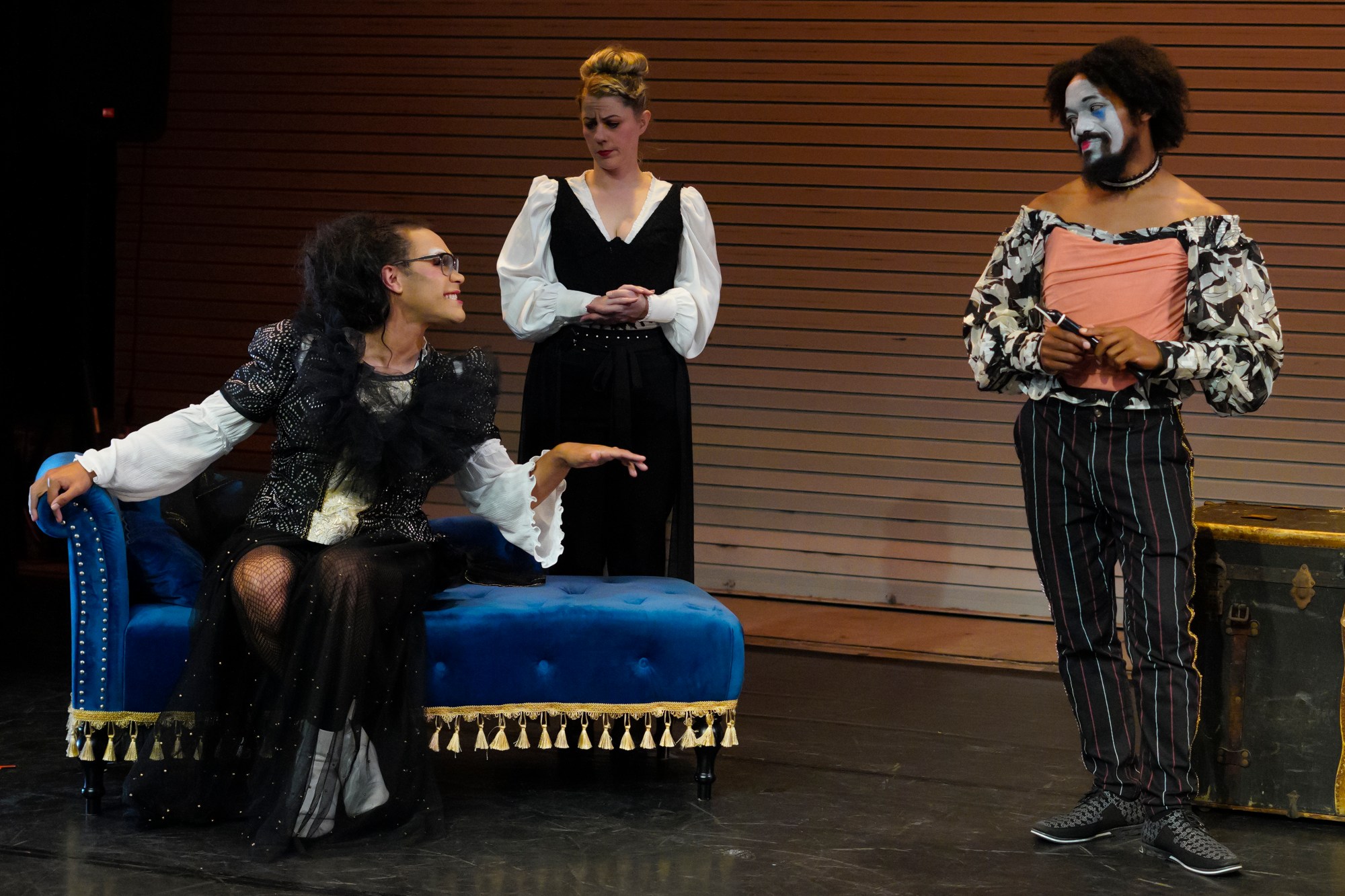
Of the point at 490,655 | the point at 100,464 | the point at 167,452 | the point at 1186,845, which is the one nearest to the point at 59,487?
the point at 100,464

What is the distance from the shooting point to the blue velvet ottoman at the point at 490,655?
3205mm

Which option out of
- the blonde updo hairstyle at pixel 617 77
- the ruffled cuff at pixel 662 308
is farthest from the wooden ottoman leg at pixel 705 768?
the blonde updo hairstyle at pixel 617 77

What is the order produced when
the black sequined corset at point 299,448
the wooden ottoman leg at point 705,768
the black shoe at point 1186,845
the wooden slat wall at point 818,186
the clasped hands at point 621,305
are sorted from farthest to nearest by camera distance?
1. the wooden slat wall at point 818,186
2. the clasped hands at point 621,305
3. the wooden ottoman leg at point 705,768
4. the black sequined corset at point 299,448
5. the black shoe at point 1186,845

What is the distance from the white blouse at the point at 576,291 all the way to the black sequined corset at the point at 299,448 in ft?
1.53

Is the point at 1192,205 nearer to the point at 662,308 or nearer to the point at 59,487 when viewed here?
the point at 662,308

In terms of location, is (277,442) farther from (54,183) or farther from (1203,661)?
(54,183)

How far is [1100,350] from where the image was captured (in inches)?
117

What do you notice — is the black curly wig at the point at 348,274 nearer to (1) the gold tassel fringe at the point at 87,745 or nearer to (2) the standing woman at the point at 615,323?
(2) the standing woman at the point at 615,323

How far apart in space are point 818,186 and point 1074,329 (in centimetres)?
Answer: 333

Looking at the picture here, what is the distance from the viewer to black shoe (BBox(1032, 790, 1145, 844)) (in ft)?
10.5

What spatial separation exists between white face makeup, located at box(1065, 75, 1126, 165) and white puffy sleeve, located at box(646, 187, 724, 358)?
3.67 feet

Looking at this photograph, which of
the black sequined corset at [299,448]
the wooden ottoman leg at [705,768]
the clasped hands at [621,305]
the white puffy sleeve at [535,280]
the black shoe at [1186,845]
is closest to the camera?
the black shoe at [1186,845]

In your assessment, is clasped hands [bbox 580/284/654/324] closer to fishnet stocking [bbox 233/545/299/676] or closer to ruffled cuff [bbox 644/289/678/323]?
ruffled cuff [bbox 644/289/678/323]

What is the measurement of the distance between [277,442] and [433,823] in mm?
952
